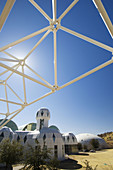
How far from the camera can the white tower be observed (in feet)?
126

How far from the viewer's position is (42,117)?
3884 cm

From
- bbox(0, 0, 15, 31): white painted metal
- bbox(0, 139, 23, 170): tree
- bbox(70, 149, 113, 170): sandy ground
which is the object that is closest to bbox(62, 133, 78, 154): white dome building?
bbox(70, 149, 113, 170): sandy ground

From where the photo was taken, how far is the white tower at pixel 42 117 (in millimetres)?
38312

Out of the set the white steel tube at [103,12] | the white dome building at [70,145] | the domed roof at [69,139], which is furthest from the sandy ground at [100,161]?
the white steel tube at [103,12]

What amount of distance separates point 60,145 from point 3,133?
16.9 meters

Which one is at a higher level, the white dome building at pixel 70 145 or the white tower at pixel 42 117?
the white tower at pixel 42 117

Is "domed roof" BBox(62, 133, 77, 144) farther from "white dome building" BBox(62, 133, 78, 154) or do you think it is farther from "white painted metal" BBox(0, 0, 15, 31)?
"white painted metal" BBox(0, 0, 15, 31)

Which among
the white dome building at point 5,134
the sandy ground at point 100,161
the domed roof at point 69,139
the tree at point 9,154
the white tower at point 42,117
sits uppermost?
the white tower at point 42,117

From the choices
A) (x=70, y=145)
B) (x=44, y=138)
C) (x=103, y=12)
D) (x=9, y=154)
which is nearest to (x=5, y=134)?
(x=44, y=138)

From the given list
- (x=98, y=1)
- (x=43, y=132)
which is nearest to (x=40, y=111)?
(x=43, y=132)

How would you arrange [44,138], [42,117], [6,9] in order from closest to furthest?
[6,9]
[44,138]
[42,117]

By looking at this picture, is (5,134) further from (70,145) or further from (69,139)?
(70,145)

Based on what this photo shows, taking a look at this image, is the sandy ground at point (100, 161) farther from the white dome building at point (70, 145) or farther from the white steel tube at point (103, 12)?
the white steel tube at point (103, 12)

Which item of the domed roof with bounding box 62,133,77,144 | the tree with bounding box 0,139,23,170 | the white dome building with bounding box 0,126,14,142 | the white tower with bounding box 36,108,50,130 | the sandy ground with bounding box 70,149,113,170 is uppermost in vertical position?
the white tower with bounding box 36,108,50,130
